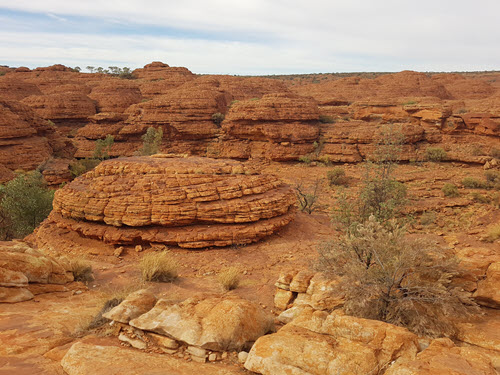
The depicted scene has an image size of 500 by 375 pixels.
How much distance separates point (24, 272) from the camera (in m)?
5.99

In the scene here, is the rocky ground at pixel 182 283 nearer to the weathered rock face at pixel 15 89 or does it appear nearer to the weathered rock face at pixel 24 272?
the weathered rock face at pixel 24 272

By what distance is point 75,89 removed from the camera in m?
43.1

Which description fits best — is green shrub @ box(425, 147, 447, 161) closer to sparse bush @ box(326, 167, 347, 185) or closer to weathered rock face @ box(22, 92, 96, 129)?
sparse bush @ box(326, 167, 347, 185)

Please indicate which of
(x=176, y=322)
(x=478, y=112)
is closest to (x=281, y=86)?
(x=478, y=112)

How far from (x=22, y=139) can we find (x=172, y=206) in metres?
22.4

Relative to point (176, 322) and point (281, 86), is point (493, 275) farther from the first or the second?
point (281, 86)

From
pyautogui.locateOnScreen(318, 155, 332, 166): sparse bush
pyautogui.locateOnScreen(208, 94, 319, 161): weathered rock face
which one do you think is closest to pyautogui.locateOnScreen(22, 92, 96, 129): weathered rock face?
pyautogui.locateOnScreen(208, 94, 319, 161): weathered rock face

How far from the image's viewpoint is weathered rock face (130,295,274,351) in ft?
12.7

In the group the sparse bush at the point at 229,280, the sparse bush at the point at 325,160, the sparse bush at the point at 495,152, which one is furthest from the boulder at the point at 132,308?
the sparse bush at the point at 495,152

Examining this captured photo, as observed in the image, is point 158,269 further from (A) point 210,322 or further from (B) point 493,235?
(B) point 493,235

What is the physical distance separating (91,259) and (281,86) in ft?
143

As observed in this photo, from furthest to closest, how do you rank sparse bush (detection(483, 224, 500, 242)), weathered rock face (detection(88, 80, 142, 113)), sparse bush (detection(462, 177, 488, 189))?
weathered rock face (detection(88, 80, 142, 113)), sparse bush (detection(462, 177, 488, 189)), sparse bush (detection(483, 224, 500, 242))

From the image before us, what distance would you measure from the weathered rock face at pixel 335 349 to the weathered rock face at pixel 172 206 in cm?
614

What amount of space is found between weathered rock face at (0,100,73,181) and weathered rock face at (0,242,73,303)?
64.9ft
